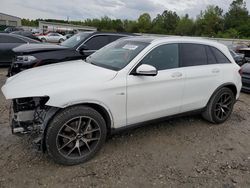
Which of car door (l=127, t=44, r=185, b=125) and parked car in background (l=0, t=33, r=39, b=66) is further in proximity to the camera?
parked car in background (l=0, t=33, r=39, b=66)

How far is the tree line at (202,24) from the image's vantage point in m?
69.4

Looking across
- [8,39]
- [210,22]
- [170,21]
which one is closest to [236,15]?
[210,22]

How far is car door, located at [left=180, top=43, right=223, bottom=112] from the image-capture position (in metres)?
4.01

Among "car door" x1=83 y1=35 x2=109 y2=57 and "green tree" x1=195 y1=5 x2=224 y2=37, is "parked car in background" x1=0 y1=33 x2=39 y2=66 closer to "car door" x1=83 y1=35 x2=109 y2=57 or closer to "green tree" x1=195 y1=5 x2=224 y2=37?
"car door" x1=83 y1=35 x2=109 y2=57

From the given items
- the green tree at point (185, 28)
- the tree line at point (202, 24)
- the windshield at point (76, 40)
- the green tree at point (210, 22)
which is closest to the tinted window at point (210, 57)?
the windshield at point (76, 40)

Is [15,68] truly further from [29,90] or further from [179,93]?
[179,93]

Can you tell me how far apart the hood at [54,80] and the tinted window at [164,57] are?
68 cm

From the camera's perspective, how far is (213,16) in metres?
74.1

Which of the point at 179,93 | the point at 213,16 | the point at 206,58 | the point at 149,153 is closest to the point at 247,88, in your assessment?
the point at 206,58

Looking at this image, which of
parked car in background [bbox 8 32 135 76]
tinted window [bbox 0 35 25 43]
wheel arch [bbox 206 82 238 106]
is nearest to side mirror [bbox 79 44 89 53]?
parked car in background [bbox 8 32 135 76]

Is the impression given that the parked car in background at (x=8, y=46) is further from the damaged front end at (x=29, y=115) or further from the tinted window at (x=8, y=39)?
the damaged front end at (x=29, y=115)

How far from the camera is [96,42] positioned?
23.2ft

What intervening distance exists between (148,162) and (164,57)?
162 centimetres

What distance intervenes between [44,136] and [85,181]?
0.73m
